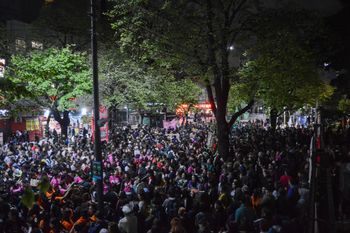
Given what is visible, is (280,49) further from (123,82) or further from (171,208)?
(123,82)

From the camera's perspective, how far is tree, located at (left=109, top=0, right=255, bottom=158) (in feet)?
60.2

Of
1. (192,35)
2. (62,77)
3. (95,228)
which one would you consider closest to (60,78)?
(62,77)

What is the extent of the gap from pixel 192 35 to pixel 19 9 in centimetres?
3152

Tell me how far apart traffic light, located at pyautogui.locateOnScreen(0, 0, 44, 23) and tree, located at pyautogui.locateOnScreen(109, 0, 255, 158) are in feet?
78.7

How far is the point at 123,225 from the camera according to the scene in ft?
30.1

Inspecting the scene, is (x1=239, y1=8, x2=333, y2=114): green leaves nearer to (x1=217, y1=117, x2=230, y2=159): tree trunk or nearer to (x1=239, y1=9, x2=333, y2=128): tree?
(x1=239, y1=9, x2=333, y2=128): tree

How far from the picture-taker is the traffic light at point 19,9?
3950cm

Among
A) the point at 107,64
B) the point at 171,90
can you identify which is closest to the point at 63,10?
the point at 107,64

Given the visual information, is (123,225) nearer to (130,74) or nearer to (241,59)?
(241,59)

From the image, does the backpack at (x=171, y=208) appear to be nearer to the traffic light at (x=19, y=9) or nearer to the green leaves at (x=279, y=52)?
the green leaves at (x=279, y=52)

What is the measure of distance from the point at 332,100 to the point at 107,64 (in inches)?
939

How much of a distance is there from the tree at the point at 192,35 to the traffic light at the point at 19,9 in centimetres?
2398

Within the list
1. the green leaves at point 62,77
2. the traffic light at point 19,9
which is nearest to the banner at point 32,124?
the traffic light at point 19,9

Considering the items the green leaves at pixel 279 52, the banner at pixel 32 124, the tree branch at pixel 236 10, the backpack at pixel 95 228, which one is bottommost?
the backpack at pixel 95 228
